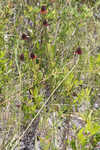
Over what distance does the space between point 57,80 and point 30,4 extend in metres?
0.60

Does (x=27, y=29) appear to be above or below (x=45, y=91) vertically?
above

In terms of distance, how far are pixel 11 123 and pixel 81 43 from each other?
674mm

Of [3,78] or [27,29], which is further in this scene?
[27,29]

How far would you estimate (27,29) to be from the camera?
185cm

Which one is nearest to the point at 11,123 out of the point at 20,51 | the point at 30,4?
the point at 20,51

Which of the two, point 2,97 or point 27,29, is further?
point 27,29

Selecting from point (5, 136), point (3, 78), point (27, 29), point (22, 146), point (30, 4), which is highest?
point (30, 4)

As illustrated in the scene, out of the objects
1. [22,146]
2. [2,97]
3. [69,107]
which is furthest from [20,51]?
[22,146]

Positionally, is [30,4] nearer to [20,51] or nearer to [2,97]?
[20,51]

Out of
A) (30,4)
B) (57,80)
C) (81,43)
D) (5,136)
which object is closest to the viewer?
(5,136)

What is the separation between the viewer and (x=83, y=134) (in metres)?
1.44

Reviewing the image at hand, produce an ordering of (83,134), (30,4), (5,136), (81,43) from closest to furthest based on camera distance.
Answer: (5,136)
(83,134)
(81,43)
(30,4)

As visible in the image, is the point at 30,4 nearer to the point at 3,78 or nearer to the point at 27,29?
the point at 27,29

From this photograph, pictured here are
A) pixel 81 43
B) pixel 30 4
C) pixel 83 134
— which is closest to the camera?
pixel 83 134
